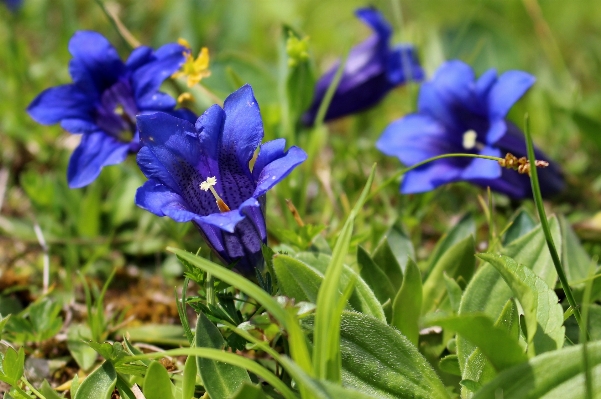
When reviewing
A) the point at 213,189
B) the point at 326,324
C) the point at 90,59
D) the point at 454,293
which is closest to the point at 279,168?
the point at 213,189

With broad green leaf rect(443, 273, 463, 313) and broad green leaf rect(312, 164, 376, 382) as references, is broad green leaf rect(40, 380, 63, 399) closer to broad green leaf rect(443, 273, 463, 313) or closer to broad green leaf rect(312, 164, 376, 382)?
broad green leaf rect(312, 164, 376, 382)

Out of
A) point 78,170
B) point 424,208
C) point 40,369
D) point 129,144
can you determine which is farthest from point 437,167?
point 40,369

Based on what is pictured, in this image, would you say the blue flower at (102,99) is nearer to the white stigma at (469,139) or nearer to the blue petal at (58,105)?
the blue petal at (58,105)

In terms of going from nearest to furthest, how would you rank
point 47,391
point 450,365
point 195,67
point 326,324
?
point 326,324
point 47,391
point 450,365
point 195,67

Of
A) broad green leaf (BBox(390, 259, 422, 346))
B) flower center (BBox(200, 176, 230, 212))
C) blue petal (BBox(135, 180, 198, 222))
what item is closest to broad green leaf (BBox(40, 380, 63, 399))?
blue petal (BBox(135, 180, 198, 222))

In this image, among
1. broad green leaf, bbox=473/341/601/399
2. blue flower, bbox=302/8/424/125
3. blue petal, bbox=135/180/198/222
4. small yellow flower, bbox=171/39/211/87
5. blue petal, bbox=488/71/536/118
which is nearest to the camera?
broad green leaf, bbox=473/341/601/399

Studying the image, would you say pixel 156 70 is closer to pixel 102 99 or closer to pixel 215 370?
pixel 102 99
